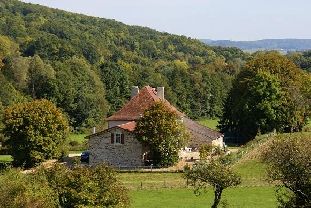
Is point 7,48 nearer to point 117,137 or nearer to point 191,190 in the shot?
point 117,137

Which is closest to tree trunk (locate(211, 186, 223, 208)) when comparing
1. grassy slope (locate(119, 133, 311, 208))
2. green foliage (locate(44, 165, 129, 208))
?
grassy slope (locate(119, 133, 311, 208))

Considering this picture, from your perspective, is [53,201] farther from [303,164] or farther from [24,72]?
[24,72]

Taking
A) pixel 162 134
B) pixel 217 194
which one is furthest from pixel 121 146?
pixel 217 194

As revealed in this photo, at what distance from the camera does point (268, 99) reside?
205 feet

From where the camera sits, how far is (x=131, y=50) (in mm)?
161125

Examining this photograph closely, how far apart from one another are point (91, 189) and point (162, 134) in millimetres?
24557

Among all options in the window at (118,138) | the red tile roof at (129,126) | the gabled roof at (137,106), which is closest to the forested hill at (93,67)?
the gabled roof at (137,106)

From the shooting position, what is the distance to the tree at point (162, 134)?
48.5m

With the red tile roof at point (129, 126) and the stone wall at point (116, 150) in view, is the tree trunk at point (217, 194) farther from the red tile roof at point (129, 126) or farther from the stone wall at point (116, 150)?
the red tile roof at point (129, 126)

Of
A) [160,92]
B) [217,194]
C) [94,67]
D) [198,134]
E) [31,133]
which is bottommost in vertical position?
[198,134]

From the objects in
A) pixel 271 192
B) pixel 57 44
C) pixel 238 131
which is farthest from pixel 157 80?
pixel 271 192

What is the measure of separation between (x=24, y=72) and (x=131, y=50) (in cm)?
6797

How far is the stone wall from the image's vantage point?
164 feet

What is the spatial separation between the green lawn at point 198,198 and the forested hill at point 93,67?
50.4 m
